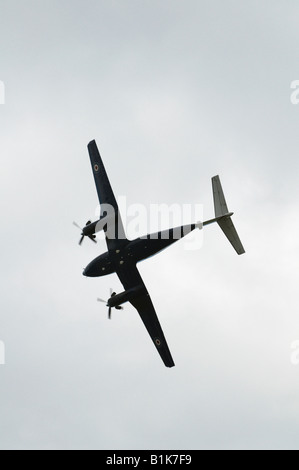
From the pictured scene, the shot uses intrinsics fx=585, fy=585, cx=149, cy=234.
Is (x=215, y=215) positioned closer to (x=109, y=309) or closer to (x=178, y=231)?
A: (x=178, y=231)

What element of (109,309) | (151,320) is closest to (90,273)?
(109,309)

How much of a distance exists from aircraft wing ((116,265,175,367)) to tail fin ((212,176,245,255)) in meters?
10.4

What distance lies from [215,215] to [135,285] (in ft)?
38.2

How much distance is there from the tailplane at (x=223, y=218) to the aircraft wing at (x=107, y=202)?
29.7 ft

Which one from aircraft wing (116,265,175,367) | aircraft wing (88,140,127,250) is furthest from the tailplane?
aircraft wing (116,265,175,367)

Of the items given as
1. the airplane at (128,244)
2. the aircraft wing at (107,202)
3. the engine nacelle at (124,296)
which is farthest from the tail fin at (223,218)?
the engine nacelle at (124,296)

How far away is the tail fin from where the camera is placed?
57000mm

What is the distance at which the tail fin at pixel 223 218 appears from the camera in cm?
5700

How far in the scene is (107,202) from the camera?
61.1m

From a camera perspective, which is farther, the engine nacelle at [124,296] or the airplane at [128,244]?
the engine nacelle at [124,296]

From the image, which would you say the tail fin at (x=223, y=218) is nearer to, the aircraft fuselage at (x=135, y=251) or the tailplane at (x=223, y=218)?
the tailplane at (x=223, y=218)

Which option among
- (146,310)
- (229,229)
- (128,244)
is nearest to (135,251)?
(128,244)

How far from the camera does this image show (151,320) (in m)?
63.9

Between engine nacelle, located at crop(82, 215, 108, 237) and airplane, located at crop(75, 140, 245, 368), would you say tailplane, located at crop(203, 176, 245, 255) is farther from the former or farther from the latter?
engine nacelle, located at crop(82, 215, 108, 237)
